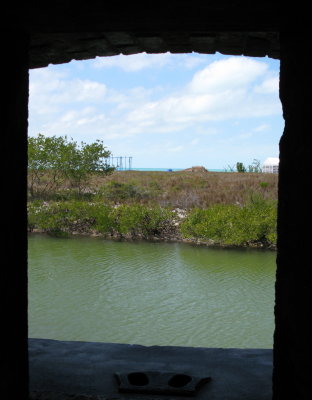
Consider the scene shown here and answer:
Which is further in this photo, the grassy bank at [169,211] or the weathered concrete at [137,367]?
the grassy bank at [169,211]

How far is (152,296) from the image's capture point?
20.8ft

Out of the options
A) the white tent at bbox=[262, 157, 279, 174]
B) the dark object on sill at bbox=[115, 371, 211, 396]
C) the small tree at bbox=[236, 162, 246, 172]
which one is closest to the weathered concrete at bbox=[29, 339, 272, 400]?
the dark object on sill at bbox=[115, 371, 211, 396]

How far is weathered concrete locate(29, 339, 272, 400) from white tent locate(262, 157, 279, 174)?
2063cm

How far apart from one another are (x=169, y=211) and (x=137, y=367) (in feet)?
31.5

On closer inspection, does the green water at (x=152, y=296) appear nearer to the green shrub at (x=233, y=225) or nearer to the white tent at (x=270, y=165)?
the green shrub at (x=233, y=225)

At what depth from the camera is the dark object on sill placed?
201cm

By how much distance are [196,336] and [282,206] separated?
370 centimetres

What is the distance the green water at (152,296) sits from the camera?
16.3ft

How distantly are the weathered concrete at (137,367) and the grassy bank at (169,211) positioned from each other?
785 cm

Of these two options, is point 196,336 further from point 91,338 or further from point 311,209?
point 311,209

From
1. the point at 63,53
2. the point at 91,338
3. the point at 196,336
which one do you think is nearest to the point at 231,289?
the point at 196,336

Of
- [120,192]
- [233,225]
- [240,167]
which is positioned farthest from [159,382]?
[240,167]

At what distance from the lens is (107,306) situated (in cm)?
593

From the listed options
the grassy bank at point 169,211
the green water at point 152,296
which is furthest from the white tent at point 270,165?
the green water at point 152,296
